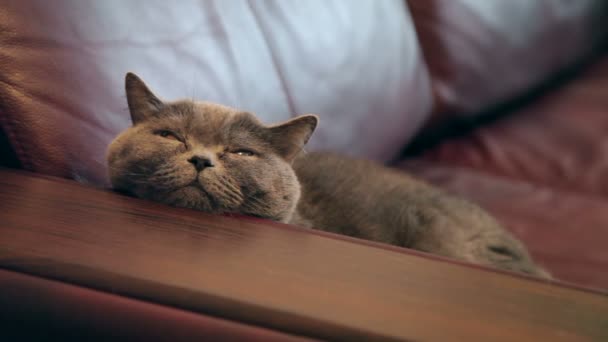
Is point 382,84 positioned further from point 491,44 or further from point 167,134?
point 167,134

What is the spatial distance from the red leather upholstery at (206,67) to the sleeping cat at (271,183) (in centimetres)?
7

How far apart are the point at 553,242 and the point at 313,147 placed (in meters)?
0.49

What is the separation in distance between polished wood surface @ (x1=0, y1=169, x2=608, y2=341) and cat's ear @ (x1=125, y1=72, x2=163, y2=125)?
0.65ft

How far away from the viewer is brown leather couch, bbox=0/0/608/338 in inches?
33.1

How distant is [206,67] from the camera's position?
1.05m

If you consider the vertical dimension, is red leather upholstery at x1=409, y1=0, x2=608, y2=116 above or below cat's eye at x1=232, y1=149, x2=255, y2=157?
above

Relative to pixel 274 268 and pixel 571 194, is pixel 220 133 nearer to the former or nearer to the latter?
pixel 274 268

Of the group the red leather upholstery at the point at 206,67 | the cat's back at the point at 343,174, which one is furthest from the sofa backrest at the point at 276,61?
the cat's back at the point at 343,174

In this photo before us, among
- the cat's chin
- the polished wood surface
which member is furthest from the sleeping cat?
the polished wood surface

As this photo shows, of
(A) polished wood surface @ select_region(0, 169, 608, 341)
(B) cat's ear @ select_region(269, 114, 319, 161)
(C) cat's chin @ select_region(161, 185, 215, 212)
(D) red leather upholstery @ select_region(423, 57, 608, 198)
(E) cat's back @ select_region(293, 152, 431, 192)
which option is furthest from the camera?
(D) red leather upholstery @ select_region(423, 57, 608, 198)

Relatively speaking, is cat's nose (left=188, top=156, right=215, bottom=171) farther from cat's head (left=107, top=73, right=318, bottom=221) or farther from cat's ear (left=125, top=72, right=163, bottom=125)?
cat's ear (left=125, top=72, right=163, bottom=125)

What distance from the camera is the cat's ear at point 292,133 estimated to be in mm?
889

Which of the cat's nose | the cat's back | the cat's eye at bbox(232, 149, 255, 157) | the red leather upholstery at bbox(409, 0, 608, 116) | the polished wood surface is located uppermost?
the red leather upholstery at bbox(409, 0, 608, 116)

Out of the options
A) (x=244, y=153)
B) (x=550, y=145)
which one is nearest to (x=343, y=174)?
(x=244, y=153)
